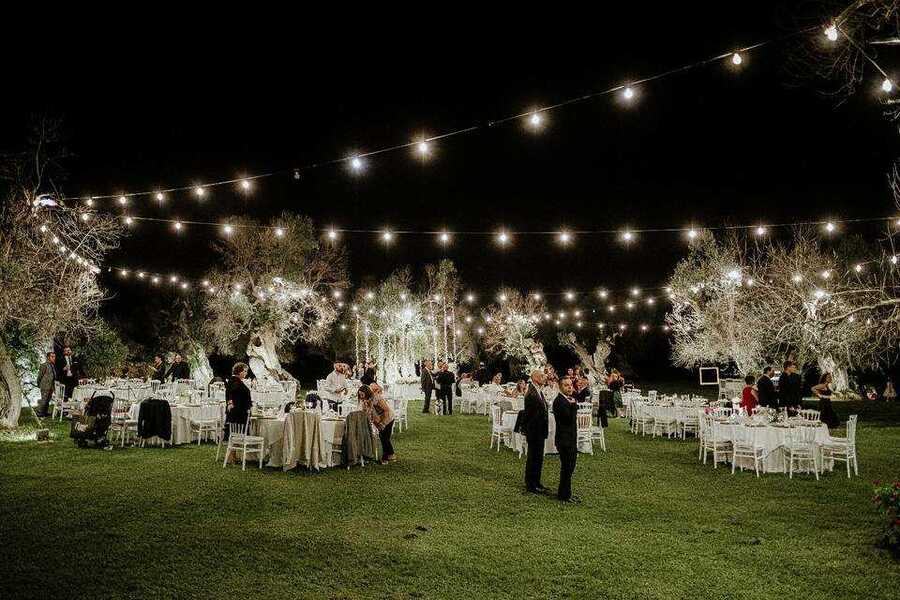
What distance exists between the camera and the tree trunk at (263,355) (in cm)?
2408

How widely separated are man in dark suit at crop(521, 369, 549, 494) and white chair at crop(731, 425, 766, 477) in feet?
10.1

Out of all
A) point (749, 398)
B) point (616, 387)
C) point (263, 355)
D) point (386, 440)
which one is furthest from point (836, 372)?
point (263, 355)

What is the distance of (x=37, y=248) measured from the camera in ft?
37.3

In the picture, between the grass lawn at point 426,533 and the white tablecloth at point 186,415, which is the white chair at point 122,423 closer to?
the white tablecloth at point 186,415

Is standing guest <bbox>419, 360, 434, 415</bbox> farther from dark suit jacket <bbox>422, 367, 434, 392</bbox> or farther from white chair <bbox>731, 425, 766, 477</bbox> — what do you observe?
white chair <bbox>731, 425, 766, 477</bbox>

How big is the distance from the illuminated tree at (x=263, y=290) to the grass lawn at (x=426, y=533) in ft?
50.9

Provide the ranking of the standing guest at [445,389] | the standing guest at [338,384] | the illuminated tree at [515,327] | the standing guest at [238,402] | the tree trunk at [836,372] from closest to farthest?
the standing guest at [238,402] < the standing guest at [338,384] < the standing guest at [445,389] < the tree trunk at [836,372] < the illuminated tree at [515,327]

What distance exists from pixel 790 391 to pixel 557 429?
5665 mm

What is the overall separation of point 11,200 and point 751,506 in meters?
12.7

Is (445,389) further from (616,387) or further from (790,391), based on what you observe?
(790,391)

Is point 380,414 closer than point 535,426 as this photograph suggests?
No

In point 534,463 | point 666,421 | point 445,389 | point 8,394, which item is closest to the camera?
point 534,463

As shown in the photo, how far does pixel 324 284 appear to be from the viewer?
26031 mm

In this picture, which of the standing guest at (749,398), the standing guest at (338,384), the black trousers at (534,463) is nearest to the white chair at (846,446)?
the standing guest at (749,398)
